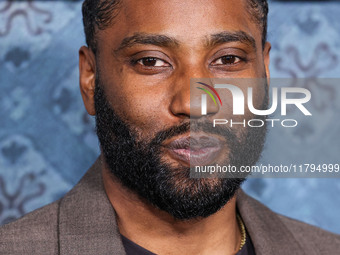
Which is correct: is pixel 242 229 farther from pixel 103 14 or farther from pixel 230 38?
pixel 103 14

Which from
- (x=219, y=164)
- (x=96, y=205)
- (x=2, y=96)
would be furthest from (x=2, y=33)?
(x=219, y=164)

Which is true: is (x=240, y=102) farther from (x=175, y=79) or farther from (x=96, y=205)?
(x=96, y=205)

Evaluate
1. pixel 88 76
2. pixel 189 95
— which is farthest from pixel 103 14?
pixel 189 95

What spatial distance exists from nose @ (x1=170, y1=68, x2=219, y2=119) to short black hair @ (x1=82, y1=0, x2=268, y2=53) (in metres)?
0.34

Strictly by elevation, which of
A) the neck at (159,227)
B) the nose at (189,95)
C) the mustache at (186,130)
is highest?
the nose at (189,95)

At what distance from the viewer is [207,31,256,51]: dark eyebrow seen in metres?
2.04

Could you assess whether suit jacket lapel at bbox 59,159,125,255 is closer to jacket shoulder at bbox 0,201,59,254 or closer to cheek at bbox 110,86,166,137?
jacket shoulder at bbox 0,201,59,254

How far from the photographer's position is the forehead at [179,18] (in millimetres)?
2018

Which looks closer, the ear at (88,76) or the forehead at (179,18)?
the forehead at (179,18)

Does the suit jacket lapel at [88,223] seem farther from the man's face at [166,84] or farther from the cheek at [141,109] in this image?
the cheek at [141,109]

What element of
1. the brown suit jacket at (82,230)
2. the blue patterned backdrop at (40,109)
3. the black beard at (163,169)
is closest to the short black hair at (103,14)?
the black beard at (163,169)

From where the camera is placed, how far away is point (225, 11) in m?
2.09

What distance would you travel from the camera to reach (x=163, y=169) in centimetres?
200

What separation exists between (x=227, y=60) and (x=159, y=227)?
0.57 meters
